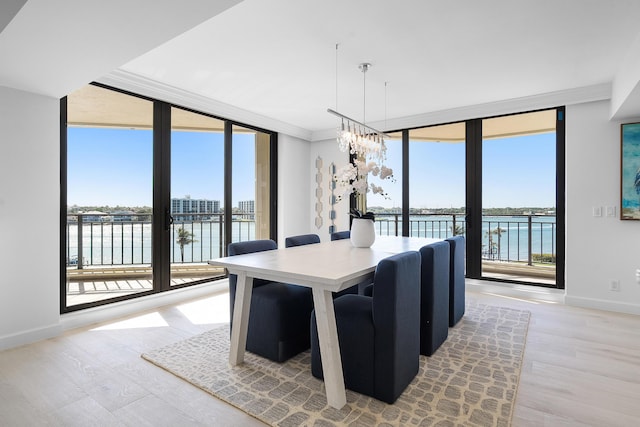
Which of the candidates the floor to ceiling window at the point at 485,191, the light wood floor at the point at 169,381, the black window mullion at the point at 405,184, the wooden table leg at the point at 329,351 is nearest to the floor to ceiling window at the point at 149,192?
the light wood floor at the point at 169,381

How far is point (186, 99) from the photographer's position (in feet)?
12.9

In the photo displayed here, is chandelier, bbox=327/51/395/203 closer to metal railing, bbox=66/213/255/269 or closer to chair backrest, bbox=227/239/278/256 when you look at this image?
chair backrest, bbox=227/239/278/256

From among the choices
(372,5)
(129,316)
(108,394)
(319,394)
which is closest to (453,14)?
(372,5)

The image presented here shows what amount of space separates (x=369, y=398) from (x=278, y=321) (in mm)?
803

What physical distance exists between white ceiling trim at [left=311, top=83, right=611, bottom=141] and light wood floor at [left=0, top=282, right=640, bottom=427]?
2.43 m

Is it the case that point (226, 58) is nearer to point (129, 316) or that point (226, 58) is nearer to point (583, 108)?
point (129, 316)

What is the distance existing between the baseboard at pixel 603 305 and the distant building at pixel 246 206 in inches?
177

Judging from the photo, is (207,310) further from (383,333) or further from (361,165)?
(383,333)

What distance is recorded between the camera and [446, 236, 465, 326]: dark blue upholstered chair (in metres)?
3.09

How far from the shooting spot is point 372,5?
221 cm

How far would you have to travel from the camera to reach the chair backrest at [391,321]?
6.01ft

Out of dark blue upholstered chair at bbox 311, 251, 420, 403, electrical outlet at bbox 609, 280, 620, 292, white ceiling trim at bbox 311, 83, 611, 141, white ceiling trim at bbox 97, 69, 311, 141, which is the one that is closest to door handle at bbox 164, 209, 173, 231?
white ceiling trim at bbox 97, 69, 311, 141

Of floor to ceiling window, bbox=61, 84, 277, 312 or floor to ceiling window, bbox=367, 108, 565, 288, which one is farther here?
floor to ceiling window, bbox=367, 108, 565, 288

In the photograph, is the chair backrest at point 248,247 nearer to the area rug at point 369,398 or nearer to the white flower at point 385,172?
the area rug at point 369,398
